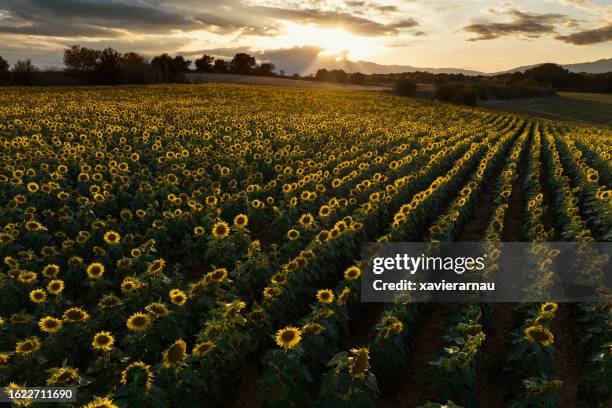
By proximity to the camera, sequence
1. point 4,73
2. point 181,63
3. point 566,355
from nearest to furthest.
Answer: point 566,355 → point 4,73 → point 181,63

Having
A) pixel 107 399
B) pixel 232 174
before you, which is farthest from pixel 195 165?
pixel 107 399

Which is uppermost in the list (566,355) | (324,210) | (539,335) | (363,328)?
(324,210)

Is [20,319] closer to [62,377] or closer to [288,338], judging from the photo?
[62,377]

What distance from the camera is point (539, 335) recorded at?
539cm

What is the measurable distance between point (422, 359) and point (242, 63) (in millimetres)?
→ 131541

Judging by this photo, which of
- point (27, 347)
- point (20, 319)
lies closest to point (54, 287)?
point (20, 319)

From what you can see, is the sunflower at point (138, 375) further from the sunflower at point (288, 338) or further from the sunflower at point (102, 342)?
the sunflower at point (288, 338)

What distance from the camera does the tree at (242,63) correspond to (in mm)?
125812

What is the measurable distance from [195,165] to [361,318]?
28.6ft

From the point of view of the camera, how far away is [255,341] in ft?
19.7

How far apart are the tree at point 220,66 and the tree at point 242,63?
1965 millimetres

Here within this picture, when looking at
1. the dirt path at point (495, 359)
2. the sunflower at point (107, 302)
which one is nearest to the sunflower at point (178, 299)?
the sunflower at point (107, 302)

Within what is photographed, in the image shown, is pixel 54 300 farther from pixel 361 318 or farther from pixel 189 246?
pixel 361 318

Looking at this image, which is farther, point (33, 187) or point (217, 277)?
point (33, 187)
